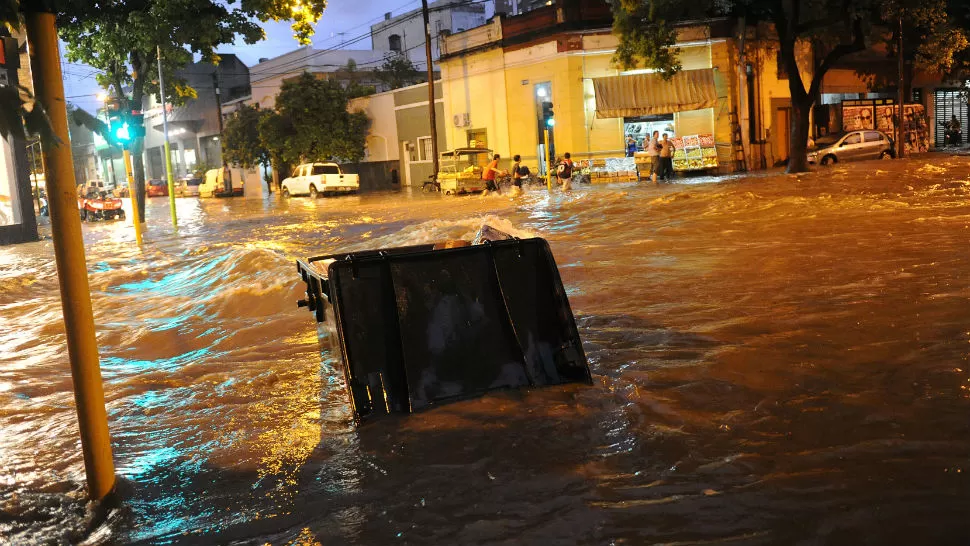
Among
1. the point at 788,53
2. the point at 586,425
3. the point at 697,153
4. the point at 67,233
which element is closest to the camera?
the point at 67,233

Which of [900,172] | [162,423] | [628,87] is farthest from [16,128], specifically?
[628,87]

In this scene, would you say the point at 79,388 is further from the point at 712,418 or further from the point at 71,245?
the point at 712,418

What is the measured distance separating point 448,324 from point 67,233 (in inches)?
90.3

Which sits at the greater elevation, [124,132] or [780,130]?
[124,132]

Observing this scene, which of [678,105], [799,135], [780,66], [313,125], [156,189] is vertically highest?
[780,66]

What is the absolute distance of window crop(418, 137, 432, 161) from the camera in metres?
41.2

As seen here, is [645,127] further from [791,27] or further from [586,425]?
[586,425]

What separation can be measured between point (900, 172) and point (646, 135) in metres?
10.7

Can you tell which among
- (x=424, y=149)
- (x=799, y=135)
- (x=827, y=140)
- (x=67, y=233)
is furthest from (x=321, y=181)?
(x=67, y=233)

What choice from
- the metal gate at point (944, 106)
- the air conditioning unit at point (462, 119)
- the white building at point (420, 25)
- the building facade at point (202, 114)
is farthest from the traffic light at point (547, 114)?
the building facade at point (202, 114)

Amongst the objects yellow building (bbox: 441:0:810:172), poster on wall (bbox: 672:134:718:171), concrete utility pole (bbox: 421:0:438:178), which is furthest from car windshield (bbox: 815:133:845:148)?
concrete utility pole (bbox: 421:0:438:178)

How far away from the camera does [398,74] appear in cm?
5284

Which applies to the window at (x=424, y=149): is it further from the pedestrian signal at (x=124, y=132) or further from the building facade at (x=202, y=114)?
the pedestrian signal at (x=124, y=132)

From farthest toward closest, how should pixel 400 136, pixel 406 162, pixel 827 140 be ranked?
1. pixel 406 162
2. pixel 400 136
3. pixel 827 140
